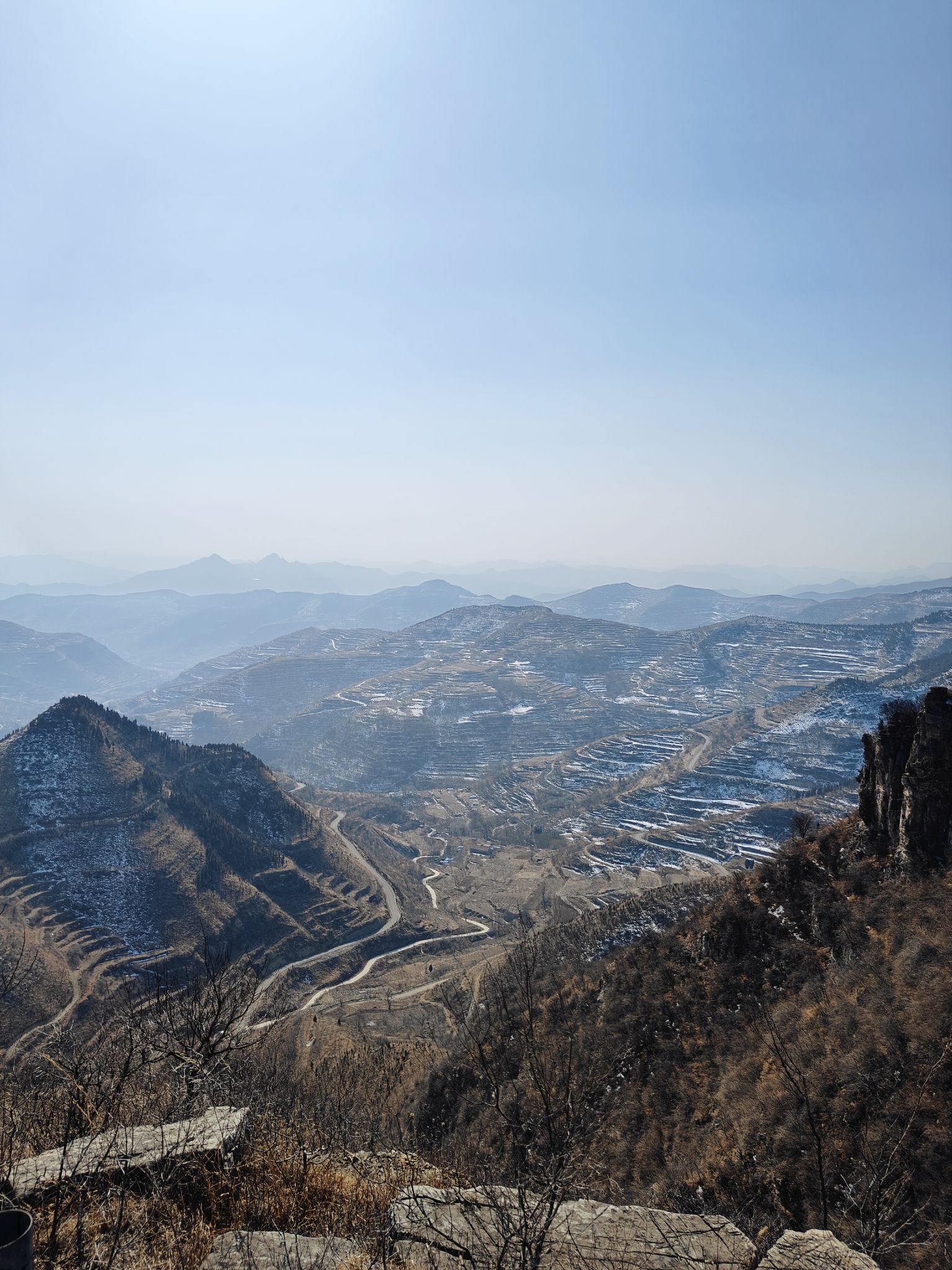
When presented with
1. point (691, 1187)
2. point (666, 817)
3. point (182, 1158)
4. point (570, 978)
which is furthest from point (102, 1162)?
point (666, 817)

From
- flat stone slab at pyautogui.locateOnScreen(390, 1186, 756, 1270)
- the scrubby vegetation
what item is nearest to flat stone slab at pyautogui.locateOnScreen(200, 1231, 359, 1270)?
the scrubby vegetation

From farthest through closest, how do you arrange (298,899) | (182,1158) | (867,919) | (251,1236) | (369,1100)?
(298,899) < (369,1100) < (867,919) < (182,1158) < (251,1236)

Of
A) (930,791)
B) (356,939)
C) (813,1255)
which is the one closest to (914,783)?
(930,791)

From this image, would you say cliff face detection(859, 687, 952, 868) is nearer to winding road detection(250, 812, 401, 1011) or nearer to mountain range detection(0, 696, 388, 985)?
winding road detection(250, 812, 401, 1011)

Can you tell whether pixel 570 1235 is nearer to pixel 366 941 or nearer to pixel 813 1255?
pixel 813 1255

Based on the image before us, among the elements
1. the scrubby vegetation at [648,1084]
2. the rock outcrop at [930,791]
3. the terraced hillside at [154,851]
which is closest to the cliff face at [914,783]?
the rock outcrop at [930,791]

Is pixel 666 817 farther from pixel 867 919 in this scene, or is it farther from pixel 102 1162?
pixel 102 1162
